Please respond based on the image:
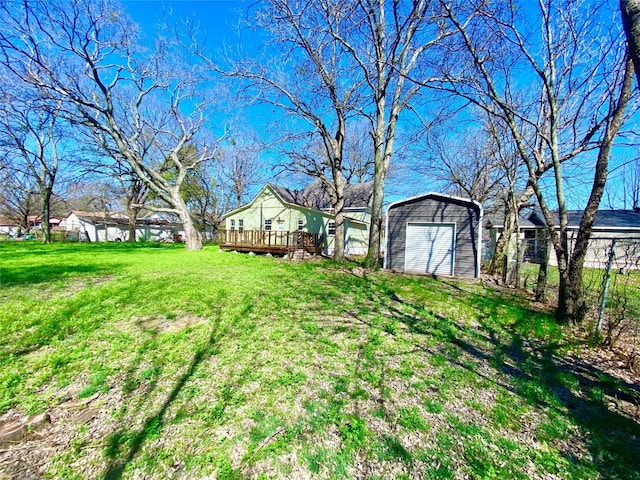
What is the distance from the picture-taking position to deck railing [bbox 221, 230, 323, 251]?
1302 centimetres

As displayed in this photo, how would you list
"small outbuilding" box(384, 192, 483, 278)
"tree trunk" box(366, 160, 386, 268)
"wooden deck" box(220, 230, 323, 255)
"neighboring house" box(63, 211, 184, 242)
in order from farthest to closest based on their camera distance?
"neighboring house" box(63, 211, 184, 242) < "wooden deck" box(220, 230, 323, 255) < "tree trunk" box(366, 160, 386, 268) < "small outbuilding" box(384, 192, 483, 278)

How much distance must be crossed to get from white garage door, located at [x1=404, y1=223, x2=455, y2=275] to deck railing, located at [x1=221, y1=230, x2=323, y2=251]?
5.36 m

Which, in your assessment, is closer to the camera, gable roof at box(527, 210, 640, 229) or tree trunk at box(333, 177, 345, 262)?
tree trunk at box(333, 177, 345, 262)

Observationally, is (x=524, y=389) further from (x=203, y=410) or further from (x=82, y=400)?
(x=82, y=400)

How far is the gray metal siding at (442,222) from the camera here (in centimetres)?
905

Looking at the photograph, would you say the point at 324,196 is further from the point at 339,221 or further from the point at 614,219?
the point at 614,219

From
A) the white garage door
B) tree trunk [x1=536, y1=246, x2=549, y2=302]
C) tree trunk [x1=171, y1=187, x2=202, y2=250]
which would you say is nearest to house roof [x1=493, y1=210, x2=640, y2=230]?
the white garage door

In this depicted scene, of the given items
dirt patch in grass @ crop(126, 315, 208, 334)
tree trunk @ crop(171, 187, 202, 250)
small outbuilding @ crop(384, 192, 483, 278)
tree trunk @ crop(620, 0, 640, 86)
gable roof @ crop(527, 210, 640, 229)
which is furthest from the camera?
tree trunk @ crop(171, 187, 202, 250)

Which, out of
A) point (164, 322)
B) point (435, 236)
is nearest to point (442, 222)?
point (435, 236)

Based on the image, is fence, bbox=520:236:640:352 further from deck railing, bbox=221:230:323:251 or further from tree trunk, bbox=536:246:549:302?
deck railing, bbox=221:230:323:251

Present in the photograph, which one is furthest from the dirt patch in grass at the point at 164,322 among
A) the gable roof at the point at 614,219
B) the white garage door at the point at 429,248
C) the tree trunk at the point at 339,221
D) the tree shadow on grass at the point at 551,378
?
the gable roof at the point at 614,219

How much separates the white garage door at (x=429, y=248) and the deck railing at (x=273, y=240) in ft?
17.6

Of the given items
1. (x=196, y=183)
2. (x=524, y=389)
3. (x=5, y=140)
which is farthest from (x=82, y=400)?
(x=196, y=183)

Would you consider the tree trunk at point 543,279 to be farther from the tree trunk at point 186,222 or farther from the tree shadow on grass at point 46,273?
the tree trunk at point 186,222
